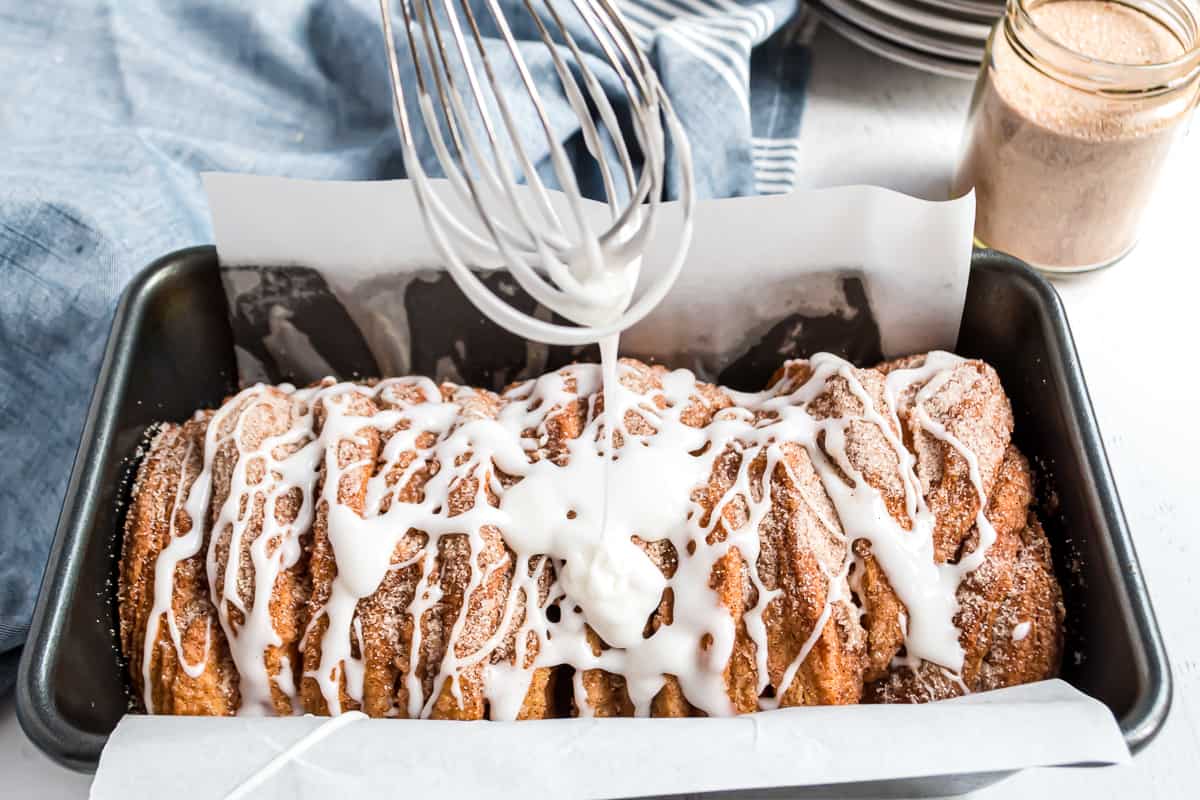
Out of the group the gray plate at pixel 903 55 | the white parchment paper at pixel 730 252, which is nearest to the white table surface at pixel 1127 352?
the gray plate at pixel 903 55

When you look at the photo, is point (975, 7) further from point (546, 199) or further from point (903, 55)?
point (546, 199)

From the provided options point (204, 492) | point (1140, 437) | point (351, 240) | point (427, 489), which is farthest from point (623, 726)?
point (1140, 437)

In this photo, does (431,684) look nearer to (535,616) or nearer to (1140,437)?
(535,616)

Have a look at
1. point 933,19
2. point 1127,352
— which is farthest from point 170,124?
point 1127,352

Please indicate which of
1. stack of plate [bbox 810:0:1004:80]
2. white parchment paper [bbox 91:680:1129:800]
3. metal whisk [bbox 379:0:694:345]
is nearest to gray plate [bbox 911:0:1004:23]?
stack of plate [bbox 810:0:1004:80]

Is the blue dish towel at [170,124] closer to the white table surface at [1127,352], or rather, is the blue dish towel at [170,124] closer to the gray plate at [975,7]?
the white table surface at [1127,352]

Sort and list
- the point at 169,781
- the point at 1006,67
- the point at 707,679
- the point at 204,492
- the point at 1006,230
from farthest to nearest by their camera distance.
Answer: the point at 1006,230
the point at 1006,67
the point at 204,492
the point at 707,679
the point at 169,781
